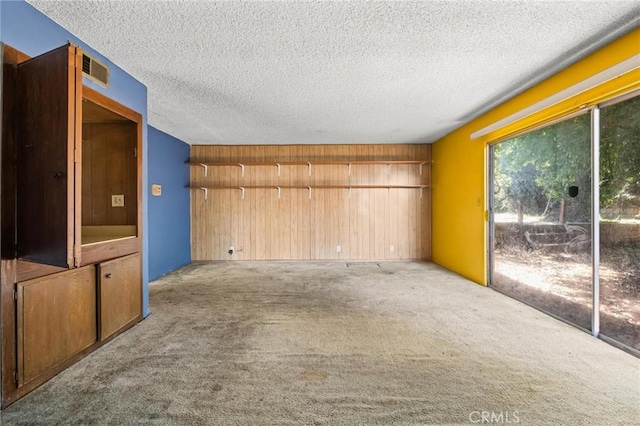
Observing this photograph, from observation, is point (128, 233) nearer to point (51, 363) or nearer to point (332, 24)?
point (51, 363)

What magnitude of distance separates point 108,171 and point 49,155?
1.31 metres

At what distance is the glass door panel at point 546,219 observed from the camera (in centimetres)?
232

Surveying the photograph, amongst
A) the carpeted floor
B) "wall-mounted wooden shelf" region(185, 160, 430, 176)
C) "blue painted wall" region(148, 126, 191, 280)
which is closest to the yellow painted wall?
"wall-mounted wooden shelf" region(185, 160, 430, 176)

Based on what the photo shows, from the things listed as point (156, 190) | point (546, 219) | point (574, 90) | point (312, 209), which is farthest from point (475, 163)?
point (156, 190)

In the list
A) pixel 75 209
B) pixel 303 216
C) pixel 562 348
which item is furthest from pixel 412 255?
pixel 75 209

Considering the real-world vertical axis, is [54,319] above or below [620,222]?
below

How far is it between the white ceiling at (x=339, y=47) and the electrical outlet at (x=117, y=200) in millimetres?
1231

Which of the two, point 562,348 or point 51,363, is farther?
point 562,348

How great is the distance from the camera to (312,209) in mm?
5316

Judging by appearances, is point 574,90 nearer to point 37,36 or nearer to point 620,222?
point 620,222

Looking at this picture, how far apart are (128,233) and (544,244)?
14.7 ft

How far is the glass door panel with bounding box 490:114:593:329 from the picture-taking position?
2.32 metres

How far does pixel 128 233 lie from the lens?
2.57 m

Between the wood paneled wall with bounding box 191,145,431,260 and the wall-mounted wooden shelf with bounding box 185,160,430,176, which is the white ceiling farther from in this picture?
the wood paneled wall with bounding box 191,145,431,260
